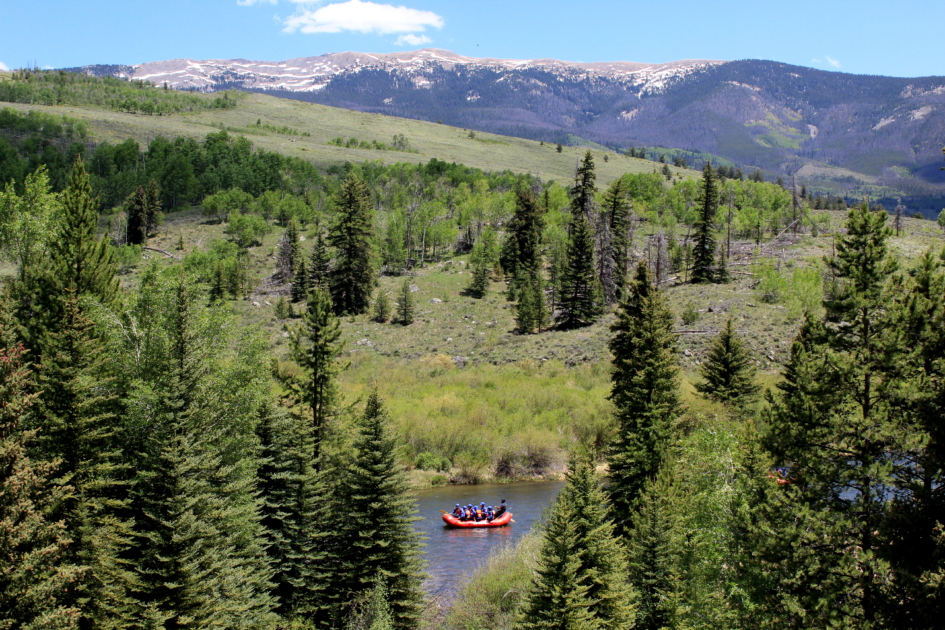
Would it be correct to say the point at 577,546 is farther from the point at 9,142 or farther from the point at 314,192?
the point at 9,142

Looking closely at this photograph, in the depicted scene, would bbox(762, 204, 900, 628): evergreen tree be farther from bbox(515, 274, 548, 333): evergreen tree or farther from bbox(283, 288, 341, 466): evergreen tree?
bbox(515, 274, 548, 333): evergreen tree

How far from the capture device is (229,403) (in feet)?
101

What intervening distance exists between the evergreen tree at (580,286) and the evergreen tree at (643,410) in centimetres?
3832

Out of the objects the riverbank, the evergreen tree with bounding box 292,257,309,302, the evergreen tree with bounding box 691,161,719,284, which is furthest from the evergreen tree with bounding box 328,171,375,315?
the evergreen tree with bounding box 691,161,719,284

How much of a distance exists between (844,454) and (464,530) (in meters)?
28.3

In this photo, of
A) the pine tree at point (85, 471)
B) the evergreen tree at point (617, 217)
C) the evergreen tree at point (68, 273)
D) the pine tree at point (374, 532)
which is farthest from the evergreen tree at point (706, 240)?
the pine tree at point (85, 471)

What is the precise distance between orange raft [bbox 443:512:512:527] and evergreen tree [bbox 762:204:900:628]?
83.2 feet

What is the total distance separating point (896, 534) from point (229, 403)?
1011 inches

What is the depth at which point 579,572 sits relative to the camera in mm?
22891

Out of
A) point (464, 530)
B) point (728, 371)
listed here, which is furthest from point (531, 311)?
point (464, 530)

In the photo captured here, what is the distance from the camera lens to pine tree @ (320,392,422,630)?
1120 inches

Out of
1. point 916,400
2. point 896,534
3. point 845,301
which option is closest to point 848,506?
point 896,534

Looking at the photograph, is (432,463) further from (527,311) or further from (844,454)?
(844,454)

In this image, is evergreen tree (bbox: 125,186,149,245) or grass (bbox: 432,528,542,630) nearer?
grass (bbox: 432,528,542,630)
